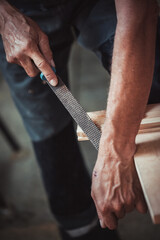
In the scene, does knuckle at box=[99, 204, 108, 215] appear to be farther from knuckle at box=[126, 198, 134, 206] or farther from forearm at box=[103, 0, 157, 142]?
forearm at box=[103, 0, 157, 142]

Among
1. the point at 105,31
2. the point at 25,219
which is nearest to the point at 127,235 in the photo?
the point at 25,219

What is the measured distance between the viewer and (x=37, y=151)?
3.47ft

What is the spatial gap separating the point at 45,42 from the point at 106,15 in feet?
0.82

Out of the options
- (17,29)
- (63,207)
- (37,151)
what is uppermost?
(17,29)

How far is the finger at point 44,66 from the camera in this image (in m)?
0.69

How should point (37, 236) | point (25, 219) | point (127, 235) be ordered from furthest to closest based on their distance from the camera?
point (25, 219), point (37, 236), point (127, 235)

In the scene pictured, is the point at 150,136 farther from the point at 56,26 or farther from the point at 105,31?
the point at 56,26

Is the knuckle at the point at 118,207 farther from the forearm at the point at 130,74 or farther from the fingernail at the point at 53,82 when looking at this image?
the fingernail at the point at 53,82

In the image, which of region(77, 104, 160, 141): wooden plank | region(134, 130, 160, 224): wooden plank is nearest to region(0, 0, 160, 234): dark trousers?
region(77, 104, 160, 141): wooden plank

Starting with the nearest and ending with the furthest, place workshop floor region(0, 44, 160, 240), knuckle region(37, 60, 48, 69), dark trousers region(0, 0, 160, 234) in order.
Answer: knuckle region(37, 60, 48, 69) < dark trousers region(0, 0, 160, 234) < workshop floor region(0, 44, 160, 240)

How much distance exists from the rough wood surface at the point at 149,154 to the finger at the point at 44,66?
0.51 ft

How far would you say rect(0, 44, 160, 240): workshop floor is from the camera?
4.55 ft

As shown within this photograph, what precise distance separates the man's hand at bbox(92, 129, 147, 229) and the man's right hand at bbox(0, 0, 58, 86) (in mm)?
263

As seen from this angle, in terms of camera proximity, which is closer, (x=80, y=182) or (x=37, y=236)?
(x=80, y=182)
